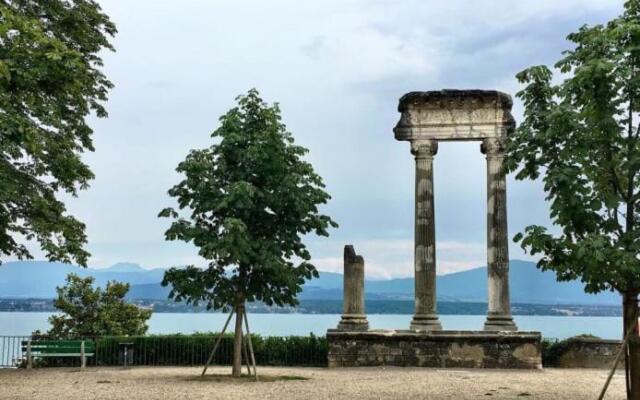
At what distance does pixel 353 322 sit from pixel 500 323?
15.2 ft

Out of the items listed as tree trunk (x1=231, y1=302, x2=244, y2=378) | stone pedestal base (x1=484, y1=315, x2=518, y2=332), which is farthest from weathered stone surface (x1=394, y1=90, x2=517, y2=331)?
tree trunk (x1=231, y1=302, x2=244, y2=378)

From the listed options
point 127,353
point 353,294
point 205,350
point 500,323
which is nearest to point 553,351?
point 500,323

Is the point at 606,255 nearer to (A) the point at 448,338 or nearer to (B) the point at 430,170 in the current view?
(A) the point at 448,338

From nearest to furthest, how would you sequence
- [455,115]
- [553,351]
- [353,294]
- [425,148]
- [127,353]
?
1. [127,353]
2. [353,294]
3. [455,115]
4. [425,148]
5. [553,351]

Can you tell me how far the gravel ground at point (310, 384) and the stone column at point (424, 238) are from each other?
2862 millimetres

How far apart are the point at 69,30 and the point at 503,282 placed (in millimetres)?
15177

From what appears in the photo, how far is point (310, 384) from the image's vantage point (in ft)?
61.2

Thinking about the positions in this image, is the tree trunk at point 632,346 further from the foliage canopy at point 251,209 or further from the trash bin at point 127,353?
the trash bin at point 127,353

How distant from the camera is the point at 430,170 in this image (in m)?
26.0

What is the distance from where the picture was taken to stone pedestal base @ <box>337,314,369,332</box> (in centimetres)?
2514

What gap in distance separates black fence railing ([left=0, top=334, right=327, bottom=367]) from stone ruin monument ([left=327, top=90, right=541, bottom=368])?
171 centimetres

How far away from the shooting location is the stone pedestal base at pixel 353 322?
25141 millimetres

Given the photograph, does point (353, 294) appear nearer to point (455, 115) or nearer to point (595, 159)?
point (455, 115)

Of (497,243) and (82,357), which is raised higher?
(497,243)
